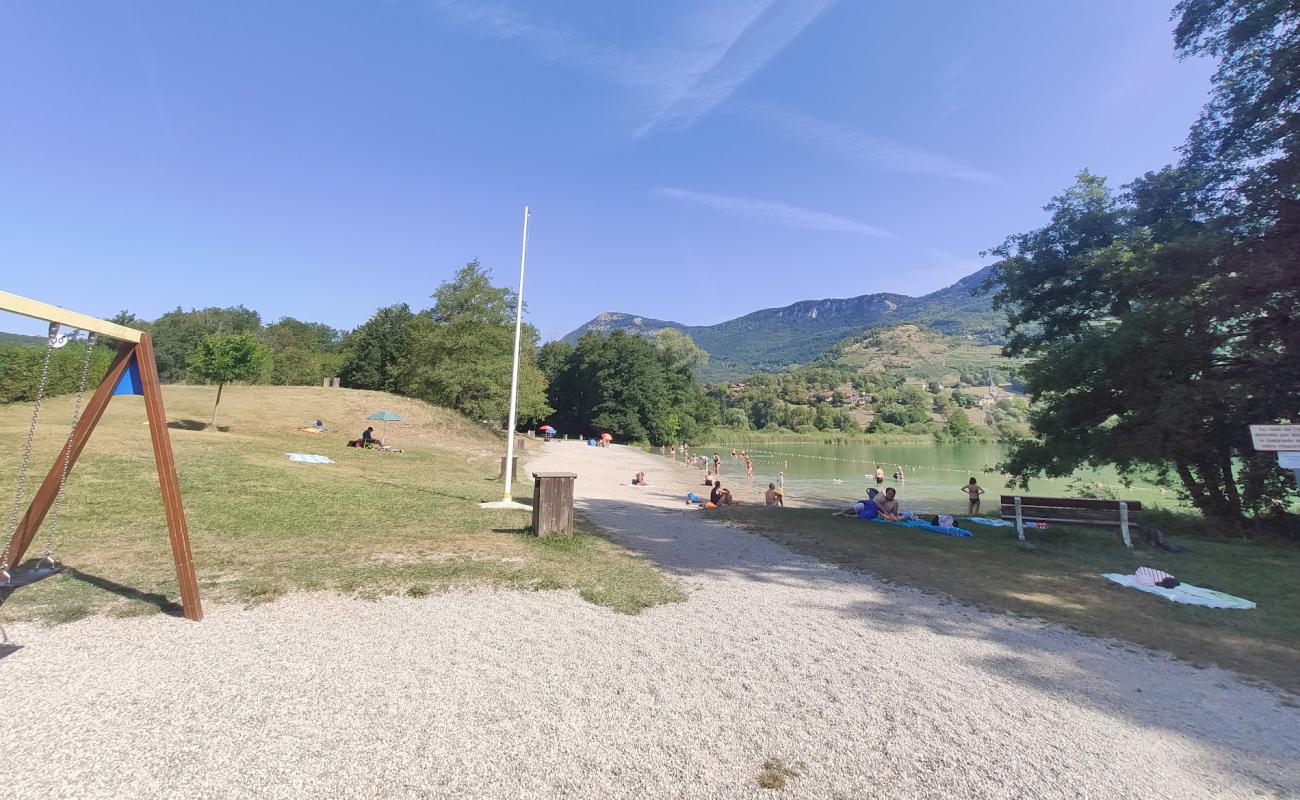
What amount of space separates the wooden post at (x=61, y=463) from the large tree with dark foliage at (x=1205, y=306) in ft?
52.0

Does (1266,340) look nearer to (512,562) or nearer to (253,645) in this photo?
(512,562)

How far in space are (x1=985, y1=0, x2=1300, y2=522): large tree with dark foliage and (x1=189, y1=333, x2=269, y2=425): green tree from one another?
27.9 m

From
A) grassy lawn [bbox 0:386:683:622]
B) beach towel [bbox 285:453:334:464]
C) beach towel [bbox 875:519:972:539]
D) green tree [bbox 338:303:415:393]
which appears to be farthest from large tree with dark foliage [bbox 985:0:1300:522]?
green tree [bbox 338:303:415:393]

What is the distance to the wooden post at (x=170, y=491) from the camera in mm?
4902

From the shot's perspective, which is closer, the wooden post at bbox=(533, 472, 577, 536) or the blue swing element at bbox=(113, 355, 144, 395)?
the blue swing element at bbox=(113, 355, 144, 395)

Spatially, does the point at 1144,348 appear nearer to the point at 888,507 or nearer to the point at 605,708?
the point at 888,507

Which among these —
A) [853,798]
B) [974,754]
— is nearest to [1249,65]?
[974,754]

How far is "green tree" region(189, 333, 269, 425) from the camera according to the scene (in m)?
22.8

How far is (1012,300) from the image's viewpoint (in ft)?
51.5

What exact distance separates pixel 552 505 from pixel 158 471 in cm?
485

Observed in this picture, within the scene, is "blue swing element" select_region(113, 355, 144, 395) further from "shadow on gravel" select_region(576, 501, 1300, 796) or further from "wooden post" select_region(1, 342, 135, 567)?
"shadow on gravel" select_region(576, 501, 1300, 796)

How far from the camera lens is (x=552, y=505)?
8.79 meters

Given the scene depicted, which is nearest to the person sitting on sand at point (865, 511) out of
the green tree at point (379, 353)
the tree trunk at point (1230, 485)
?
the tree trunk at point (1230, 485)

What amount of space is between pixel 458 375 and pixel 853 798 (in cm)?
3951
